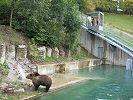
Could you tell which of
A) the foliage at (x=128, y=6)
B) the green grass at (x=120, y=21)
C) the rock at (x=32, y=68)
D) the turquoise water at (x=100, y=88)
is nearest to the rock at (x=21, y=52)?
the rock at (x=32, y=68)

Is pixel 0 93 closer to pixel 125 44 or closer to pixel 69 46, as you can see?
pixel 69 46

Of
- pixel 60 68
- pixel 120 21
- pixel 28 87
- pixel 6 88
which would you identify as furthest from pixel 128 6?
pixel 6 88

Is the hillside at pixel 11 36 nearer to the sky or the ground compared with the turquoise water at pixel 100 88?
nearer to the sky

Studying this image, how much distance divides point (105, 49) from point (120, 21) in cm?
1478

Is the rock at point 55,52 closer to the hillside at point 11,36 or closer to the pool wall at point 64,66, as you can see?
the pool wall at point 64,66

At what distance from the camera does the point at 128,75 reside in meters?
42.5

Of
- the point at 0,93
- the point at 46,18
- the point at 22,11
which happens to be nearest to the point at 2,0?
the point at 22,11

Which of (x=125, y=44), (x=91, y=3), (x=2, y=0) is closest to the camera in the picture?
(x=2, y=0)

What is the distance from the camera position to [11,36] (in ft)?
126

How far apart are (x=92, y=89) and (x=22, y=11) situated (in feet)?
37.9

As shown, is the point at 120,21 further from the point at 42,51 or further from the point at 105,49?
the point at 42,51

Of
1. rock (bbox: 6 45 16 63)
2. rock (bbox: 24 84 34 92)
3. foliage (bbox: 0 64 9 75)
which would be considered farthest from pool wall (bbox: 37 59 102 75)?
rock (bbox: 24 84 34 92)

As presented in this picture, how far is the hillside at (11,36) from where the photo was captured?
37031 mm

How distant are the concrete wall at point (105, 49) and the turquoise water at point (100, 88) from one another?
23.0ft
